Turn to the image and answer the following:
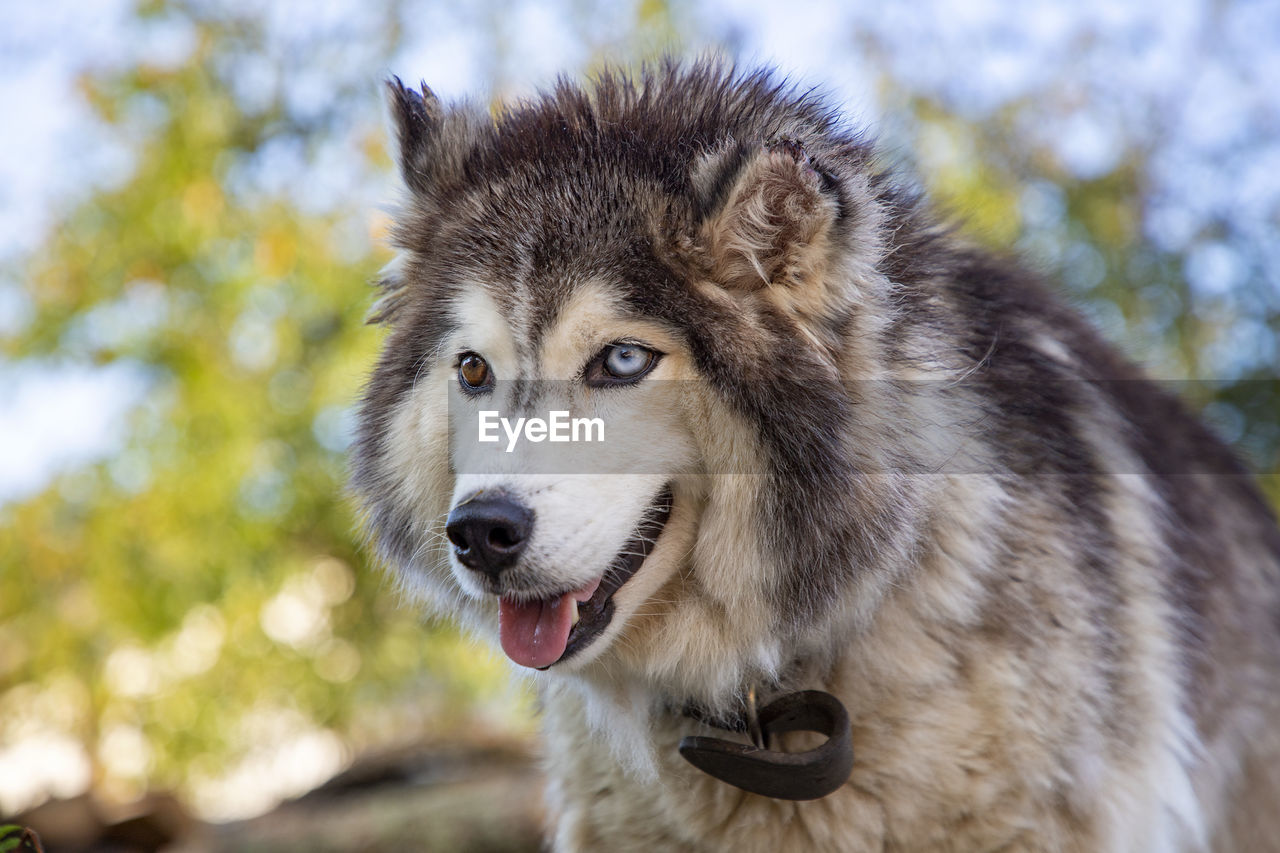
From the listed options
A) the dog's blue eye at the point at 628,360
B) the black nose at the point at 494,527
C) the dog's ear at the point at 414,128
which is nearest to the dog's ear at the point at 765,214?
the dog's blue eye at the point at 628,360

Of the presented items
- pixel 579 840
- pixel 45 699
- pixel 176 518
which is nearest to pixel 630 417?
pixel 579 840

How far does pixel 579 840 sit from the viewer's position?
2.55 m

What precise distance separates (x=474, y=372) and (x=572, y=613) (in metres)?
0.59

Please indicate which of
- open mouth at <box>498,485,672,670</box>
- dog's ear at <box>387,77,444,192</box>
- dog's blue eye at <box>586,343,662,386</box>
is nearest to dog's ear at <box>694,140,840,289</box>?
dog's blue eye at <box>586,343,662,386</box>

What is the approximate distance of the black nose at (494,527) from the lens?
75.2 inches

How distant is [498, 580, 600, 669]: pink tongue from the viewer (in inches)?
81.2

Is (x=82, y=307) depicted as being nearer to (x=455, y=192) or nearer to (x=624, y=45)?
(x=624, y=45)

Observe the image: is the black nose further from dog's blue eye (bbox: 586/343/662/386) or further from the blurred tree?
the blurred tree

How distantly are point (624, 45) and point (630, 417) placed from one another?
229 inches

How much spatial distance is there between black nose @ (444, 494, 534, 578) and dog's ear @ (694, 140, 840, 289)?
0.64 meters

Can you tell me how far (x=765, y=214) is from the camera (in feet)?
6.66

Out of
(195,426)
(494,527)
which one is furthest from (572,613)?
(195,426)

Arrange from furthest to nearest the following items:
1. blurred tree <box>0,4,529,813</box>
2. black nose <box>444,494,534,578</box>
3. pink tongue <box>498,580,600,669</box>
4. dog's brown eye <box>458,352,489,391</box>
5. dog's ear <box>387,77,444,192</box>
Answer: blurred tree <box>0,4,529,813</box>, dog's ear <box>387,77,444,192</box>, dog's brown eye <box>458,352,489,391</box>, pink tongue <box>498,580,600,669</box>, black nose <box>444,494,534,578</box>

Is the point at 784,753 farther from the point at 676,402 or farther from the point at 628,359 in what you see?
the point at 628,359
